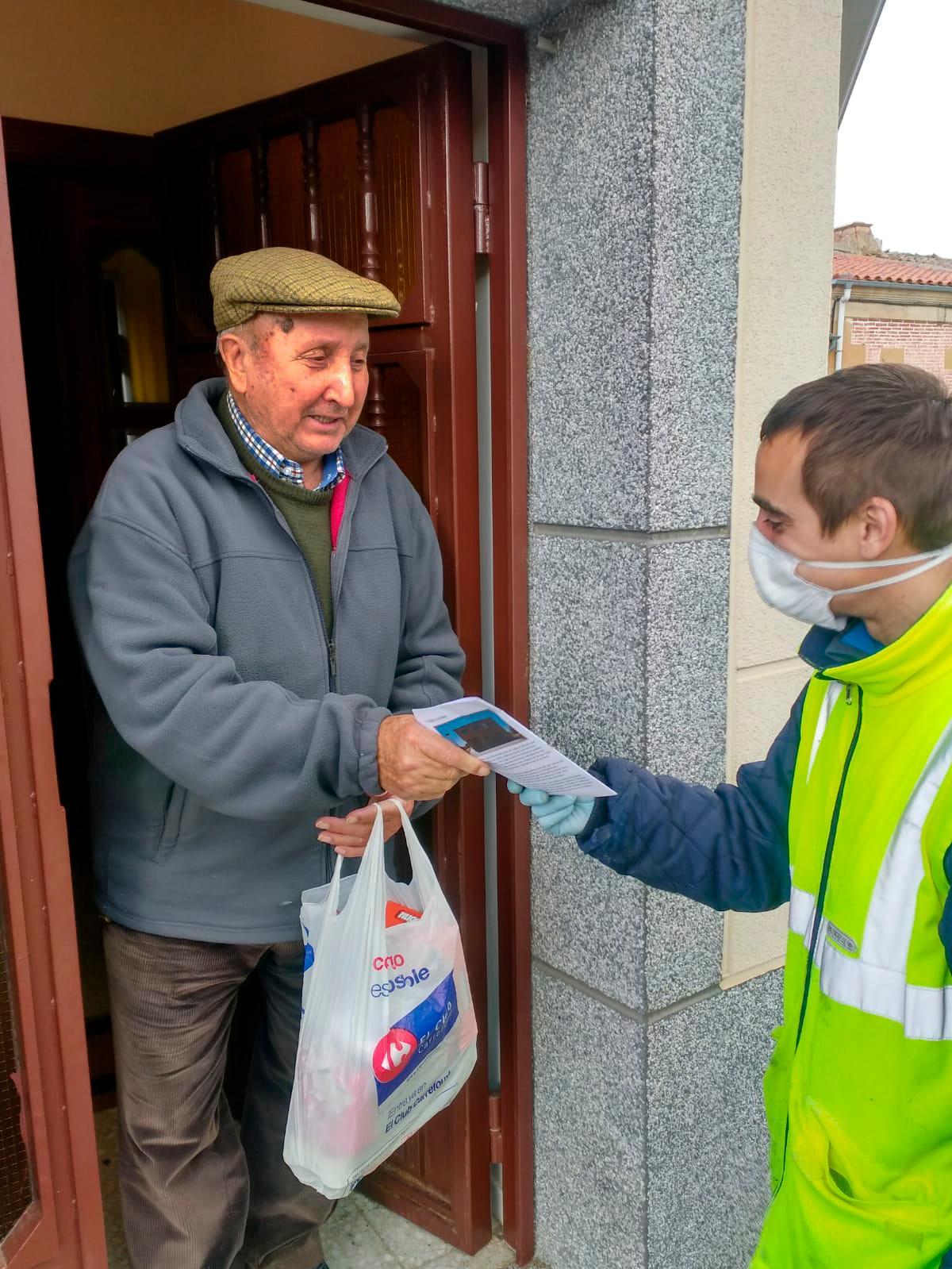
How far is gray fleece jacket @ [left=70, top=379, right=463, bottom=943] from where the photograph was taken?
5.69ft

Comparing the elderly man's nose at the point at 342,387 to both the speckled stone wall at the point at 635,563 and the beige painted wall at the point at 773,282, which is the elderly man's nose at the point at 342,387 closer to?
the speckled stone wall at the point at 635,563

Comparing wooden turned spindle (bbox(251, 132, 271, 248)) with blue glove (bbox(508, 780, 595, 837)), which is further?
wooden turned spindle (bbox(251, 132, 271, 248))

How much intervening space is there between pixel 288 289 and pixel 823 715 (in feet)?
3.68

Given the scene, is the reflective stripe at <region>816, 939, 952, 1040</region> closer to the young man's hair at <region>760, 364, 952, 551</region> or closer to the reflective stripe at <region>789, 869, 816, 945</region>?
the reflective stripe at <region>789, 869, 816, 945</region>

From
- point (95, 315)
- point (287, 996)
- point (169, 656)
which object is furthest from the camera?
point (95, 315)

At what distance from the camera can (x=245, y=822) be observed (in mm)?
1986

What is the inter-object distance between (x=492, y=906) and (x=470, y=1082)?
403mm

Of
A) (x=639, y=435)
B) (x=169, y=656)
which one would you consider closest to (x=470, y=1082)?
(x=169, y=656)

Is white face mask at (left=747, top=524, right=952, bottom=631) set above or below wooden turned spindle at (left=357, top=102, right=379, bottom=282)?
below

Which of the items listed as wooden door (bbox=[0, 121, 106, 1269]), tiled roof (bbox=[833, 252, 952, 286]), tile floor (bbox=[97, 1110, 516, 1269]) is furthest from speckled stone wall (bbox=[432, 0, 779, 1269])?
tiled roof (bbox=[833, 252, 952, 286])

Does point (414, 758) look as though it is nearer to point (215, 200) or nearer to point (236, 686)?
point (236, 686)

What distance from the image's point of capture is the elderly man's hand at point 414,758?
1.75 m

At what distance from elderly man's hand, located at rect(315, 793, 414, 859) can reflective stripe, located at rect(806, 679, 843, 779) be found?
0.79 meters

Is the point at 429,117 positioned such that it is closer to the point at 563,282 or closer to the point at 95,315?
the point at 563,282
